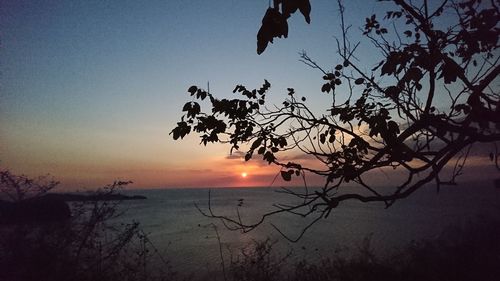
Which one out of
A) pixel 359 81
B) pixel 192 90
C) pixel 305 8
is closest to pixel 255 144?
pixel 192 90

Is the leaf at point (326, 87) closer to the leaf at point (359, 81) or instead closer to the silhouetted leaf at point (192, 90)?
the leaf at point (359, 81)

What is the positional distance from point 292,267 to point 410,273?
33.4 feet

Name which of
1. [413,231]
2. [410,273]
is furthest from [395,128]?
[413,231]

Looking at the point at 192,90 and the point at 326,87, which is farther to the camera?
the point at 326,87

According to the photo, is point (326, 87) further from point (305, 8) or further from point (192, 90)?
point (305, 8)

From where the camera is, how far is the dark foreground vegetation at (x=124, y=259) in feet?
33.2

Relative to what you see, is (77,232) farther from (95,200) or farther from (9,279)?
(9,279)

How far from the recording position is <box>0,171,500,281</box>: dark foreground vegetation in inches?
399

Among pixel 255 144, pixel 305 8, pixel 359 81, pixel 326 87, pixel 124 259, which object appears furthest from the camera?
pixel 124 259

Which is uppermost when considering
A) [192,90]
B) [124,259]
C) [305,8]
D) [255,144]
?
[192,90]

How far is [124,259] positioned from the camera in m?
15.4

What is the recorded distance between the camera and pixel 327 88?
4828 millimetres

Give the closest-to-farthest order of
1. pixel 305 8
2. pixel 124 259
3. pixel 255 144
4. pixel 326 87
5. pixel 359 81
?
pixel 305 8 → pixel 255 144 → pixel 359 81 → pixel 326 87 → pixel 124 259

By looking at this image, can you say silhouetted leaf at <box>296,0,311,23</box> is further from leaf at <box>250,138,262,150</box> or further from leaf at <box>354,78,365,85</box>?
leaf at <box>354,78,365,85</box>
